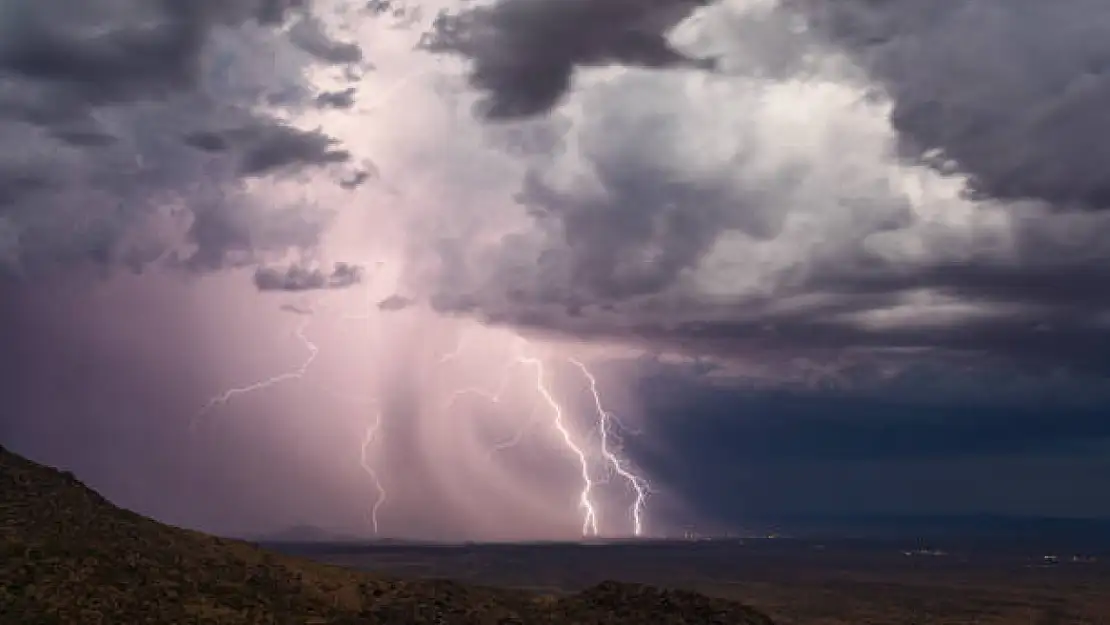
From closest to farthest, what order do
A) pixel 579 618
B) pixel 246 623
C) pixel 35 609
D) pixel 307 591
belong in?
pixel 35 609
pixel 246 623
pixel 307 591
pixel 579 618

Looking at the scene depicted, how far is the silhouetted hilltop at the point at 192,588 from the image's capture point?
83375mm

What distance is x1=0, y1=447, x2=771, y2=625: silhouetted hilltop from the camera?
274ft

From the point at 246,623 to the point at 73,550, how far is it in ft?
52.8

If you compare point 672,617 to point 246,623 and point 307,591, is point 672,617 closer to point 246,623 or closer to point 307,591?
point 307,591

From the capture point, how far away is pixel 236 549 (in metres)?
103

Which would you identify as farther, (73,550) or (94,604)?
(73,550)

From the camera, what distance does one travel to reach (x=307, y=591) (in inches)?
3841

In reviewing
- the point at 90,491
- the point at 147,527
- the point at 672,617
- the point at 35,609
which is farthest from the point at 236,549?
the point at 672,617

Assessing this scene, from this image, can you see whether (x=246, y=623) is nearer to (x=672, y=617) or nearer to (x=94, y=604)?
(x=94, y=604)

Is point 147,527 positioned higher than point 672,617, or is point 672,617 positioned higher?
point 147,527

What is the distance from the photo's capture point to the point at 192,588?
3538 inches

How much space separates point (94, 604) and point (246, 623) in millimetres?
10817

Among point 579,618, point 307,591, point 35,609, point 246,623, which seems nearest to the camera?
point 35,609

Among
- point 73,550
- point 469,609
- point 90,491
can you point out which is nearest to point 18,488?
point 90,491
